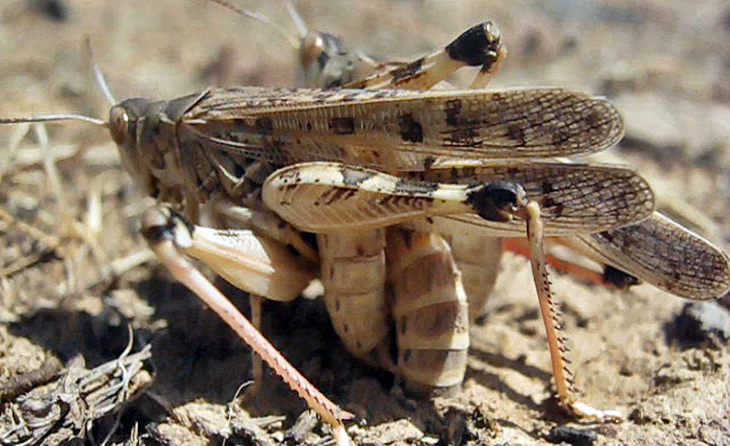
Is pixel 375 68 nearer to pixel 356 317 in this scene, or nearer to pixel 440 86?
pixel 440 86

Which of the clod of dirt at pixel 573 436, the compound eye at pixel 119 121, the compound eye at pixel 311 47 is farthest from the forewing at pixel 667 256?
the compound eye at pixel 119 121

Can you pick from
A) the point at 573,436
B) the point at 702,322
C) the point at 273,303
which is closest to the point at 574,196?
the point at 573,436

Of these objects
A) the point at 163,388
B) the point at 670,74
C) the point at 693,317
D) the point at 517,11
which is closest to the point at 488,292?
the point at 693,317

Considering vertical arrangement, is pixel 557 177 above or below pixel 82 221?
above

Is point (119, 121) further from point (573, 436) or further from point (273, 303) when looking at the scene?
point (573, 436)

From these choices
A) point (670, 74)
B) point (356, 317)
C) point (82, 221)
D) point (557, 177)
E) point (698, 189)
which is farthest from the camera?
point (670, 74)

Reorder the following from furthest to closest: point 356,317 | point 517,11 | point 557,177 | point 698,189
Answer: point 517,11, point 698,189, point 356,317, point 557,177
